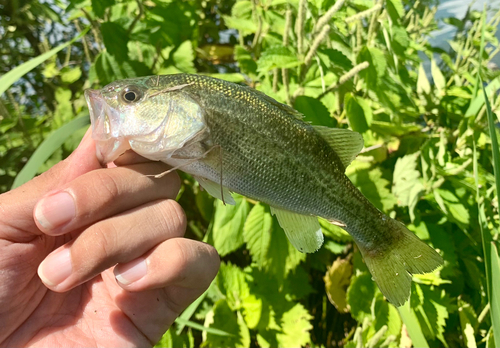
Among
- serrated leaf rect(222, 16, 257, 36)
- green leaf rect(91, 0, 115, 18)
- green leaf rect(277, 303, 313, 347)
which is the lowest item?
green leaf rect(277, 303, 313, 347)

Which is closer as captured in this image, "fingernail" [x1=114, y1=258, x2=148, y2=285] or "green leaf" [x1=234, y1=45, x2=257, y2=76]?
"fingernail" [x1=114, y1=258, x2=148, y2=285]

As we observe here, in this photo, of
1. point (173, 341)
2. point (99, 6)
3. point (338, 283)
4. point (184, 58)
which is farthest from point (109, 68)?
point (338, 283)

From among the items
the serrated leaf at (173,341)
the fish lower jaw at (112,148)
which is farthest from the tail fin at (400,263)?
the serrated leaf at (173,341)

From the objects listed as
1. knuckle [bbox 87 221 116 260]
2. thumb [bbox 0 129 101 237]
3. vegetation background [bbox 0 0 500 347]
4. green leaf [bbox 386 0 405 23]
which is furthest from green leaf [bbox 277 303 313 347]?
green leaf [bbox 386 0 405 23]

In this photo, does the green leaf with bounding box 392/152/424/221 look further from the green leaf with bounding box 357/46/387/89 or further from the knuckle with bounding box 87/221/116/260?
the knuckle with bounding box 87/221/116/260

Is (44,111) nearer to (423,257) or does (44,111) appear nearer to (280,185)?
(280,185)

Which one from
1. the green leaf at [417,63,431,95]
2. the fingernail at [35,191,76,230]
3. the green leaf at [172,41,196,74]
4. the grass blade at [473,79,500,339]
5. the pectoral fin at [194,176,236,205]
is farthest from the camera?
the green leaf at [417,63,431,95]

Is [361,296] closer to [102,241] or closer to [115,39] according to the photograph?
[102,241]

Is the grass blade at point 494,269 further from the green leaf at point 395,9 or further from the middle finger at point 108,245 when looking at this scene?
the middle finger at point 108,245
